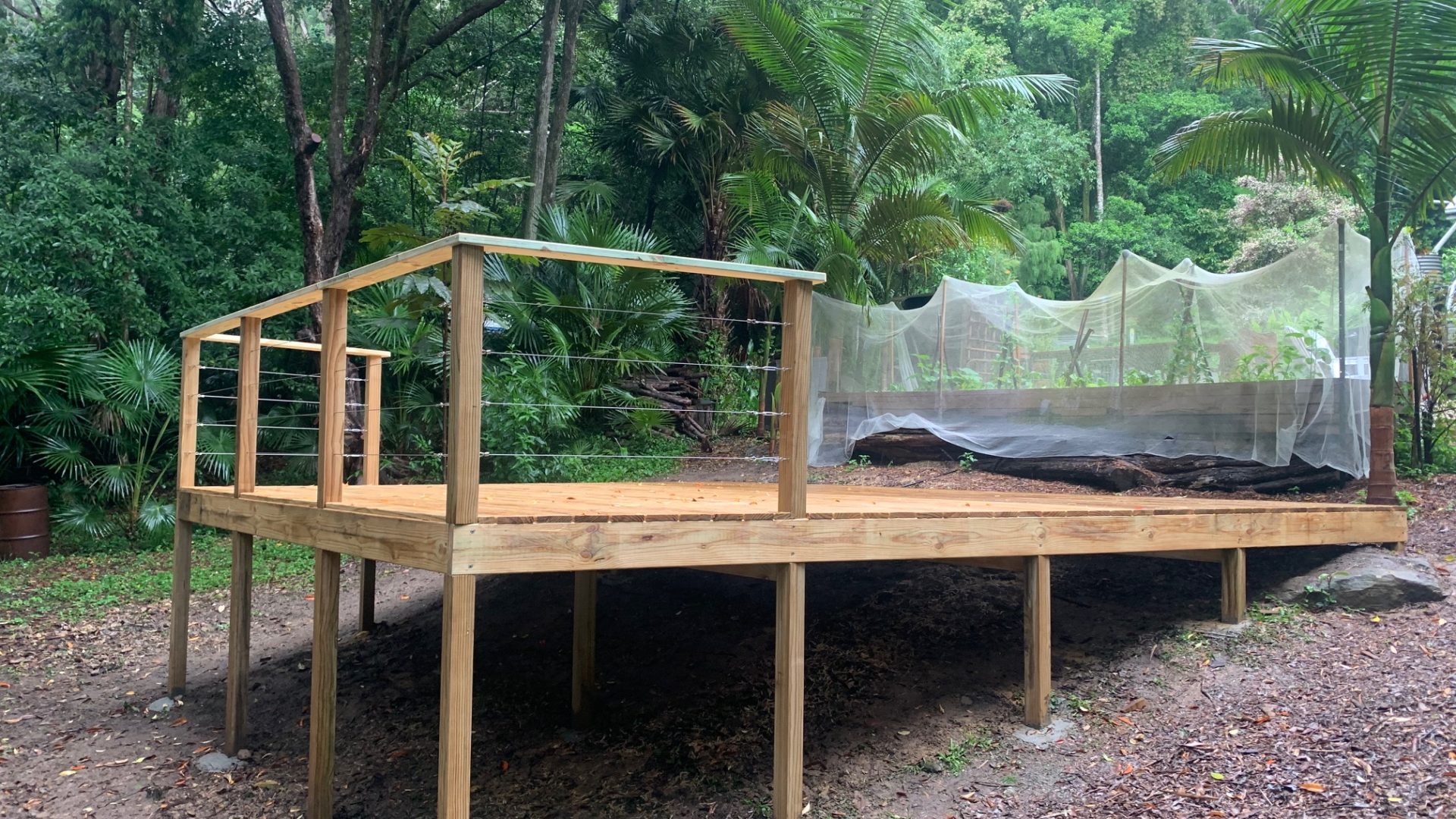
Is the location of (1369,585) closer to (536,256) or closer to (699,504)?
(699,504)

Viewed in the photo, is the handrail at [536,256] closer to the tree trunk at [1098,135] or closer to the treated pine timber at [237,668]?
the treated pine timber at [237,668]

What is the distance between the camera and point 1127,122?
24453 millimetres

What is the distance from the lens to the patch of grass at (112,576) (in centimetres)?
728

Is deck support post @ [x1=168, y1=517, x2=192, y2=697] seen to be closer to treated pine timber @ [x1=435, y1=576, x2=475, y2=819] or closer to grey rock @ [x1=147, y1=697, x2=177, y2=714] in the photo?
grey rock @ [x1=147, y1=697, x2=177, y2=714]

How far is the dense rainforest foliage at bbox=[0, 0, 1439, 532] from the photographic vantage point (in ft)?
30.4

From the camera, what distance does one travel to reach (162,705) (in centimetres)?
557

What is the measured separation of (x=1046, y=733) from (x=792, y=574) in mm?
1664

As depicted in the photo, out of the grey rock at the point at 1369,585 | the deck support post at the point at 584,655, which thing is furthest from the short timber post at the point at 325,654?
the grey rock at the point at 1369,585

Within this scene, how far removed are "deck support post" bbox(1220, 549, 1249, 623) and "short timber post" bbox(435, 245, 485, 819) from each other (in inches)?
166

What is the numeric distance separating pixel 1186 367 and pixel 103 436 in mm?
10002

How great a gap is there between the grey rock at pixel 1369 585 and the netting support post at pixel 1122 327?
2815 mm

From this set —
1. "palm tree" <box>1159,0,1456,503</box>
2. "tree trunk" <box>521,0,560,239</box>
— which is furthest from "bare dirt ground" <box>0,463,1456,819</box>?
"tree trunk" <box>521,0,560,239</box>

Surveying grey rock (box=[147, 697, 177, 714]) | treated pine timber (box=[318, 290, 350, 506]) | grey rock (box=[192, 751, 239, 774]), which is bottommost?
grey rock (box=[192, 751, 239, 774])

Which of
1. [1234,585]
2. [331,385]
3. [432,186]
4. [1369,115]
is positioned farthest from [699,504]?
[1369,115]
